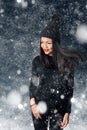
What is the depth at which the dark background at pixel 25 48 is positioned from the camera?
5539 mm

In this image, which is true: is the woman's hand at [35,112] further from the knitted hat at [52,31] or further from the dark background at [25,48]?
the dark background at [25,48]

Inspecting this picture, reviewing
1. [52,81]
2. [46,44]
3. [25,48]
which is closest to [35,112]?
[52,81]

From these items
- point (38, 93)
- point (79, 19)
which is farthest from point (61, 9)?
point (38, 93)

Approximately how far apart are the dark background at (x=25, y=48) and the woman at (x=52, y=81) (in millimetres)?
907

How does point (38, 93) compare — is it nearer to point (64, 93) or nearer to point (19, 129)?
point (64, 93)

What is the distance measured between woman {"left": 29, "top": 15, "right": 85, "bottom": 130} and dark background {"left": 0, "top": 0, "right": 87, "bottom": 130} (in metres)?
0.91

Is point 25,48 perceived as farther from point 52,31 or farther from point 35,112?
point 35,112

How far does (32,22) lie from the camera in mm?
5609

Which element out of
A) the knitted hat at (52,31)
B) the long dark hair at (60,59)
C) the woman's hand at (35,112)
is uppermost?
the knitted hat at (52,31)

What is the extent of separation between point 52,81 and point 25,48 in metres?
1.18

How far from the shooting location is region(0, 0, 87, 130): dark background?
18.2ft

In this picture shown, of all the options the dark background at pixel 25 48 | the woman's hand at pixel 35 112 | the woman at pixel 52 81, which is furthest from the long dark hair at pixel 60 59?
the dark background at pixel 25 48

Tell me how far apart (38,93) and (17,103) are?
3.89ft

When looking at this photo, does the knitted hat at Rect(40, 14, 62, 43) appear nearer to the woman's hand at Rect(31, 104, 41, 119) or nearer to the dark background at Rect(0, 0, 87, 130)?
the woman's hand at Rect(31, 104, 41, 119)
